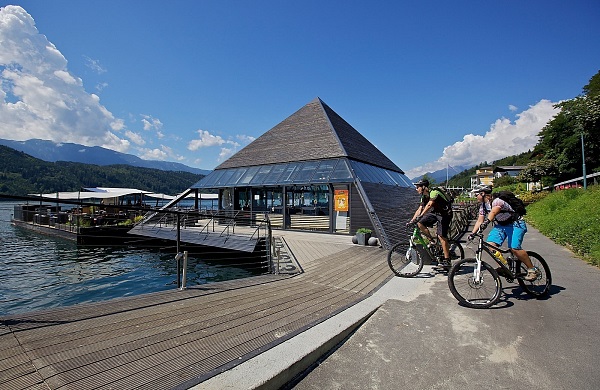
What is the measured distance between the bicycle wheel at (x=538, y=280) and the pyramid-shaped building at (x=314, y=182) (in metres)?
5.32

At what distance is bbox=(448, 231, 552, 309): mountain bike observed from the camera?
13.5 feet

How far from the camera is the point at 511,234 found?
4344mm

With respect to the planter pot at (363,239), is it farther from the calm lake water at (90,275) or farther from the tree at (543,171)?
the tree at (543,171)

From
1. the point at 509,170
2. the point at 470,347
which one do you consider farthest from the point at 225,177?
the point at 509,170

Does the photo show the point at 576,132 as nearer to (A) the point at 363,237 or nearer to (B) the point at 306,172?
(B) the point at 306,172

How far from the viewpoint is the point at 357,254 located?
8594 millimetres

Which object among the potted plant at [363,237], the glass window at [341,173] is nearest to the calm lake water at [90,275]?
the potted plant at [363,237]

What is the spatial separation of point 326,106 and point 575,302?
1807 centimetres

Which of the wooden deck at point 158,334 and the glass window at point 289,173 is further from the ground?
the glass window at point 289,173

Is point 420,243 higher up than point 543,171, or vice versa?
point 543,171

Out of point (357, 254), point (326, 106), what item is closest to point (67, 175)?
point (326, 106)

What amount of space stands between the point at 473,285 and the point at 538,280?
1156mm

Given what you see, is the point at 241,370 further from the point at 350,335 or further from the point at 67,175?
the point at 67,175

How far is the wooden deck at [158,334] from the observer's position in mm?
2158
